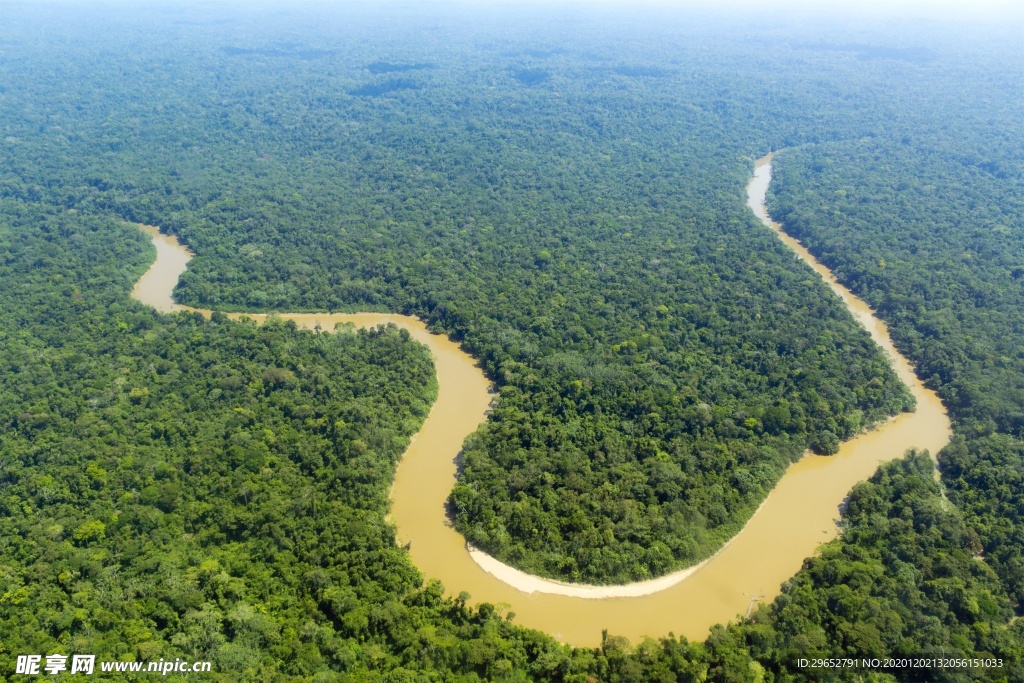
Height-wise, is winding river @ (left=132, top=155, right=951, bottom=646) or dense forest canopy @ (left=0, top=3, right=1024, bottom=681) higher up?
dense forest canopy @ (left=0, top=3, right=1024, bottom=681)

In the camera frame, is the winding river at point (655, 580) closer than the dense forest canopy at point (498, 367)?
No

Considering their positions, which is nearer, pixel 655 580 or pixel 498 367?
pixel 655 580

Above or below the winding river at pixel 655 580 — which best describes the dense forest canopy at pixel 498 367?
above

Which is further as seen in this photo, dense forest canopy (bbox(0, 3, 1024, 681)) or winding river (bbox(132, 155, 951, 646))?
winding river (bbox(132, 155, 951, 646))

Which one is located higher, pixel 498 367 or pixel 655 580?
pixel 498 367
